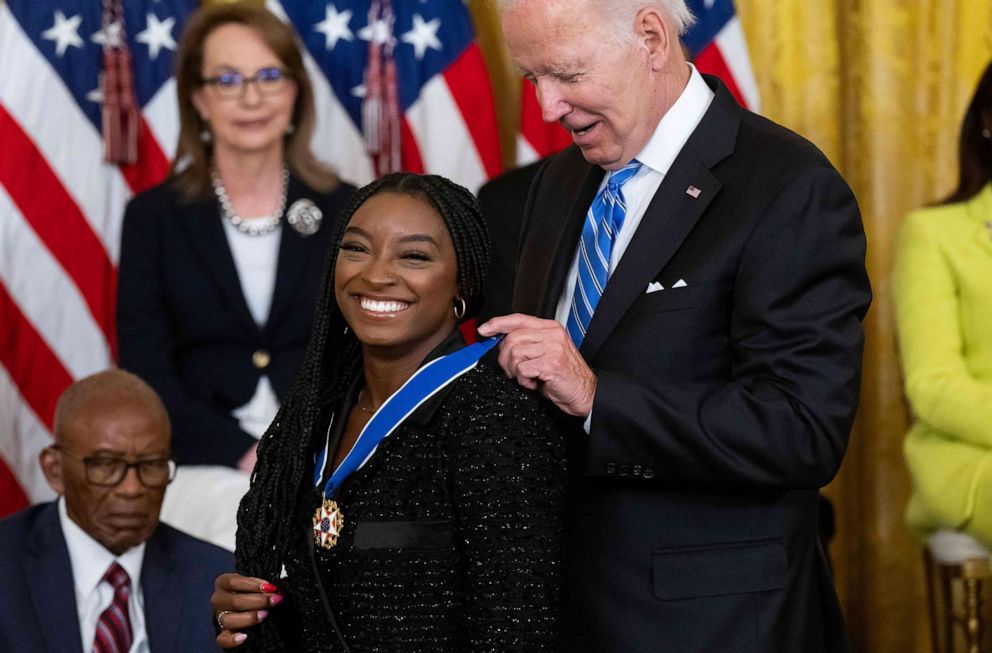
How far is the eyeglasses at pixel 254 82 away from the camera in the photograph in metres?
4.45

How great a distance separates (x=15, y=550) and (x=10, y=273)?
177 centimetres

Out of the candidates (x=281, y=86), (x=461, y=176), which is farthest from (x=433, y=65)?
(x=281, y=86)

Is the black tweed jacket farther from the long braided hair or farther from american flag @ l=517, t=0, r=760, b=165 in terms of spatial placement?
american flag @ l=517, t=0, r=760, b=165

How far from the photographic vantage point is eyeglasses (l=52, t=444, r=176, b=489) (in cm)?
336

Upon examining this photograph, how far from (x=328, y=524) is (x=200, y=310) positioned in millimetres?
2108

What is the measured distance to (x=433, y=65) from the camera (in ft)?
16.4

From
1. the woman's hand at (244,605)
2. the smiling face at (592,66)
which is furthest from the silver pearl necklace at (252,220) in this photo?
the woman's hand at (244,605)

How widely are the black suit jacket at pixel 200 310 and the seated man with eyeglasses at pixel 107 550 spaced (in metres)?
0.79

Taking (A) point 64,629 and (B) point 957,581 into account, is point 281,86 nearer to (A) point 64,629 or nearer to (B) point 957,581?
(A) point 64,629

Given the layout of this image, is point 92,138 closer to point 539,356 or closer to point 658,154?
point 658,154

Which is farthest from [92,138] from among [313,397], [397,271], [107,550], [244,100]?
[397,271]

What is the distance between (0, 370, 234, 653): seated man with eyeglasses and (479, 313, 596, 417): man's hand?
124 centimetres

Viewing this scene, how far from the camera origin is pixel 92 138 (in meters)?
4.91

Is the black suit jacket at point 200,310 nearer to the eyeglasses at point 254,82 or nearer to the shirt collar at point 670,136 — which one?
the eyeglasses at point 254,82
